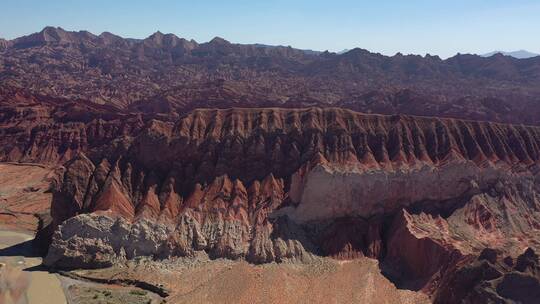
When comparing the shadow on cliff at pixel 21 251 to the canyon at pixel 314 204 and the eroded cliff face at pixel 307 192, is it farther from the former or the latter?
the eroded cliff face at pixel 307 192

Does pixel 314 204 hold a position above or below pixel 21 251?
above

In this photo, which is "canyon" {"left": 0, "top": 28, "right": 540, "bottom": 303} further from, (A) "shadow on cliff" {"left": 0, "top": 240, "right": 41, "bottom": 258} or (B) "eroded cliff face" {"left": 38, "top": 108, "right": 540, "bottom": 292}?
(A) "shadow on cliff" {"left": 0, "top": 240, "right": 41, "bottom": 258}

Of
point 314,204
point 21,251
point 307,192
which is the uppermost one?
point 307,192

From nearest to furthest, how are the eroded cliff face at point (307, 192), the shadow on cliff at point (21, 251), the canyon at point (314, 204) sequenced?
the canyon at point (314, 204), the eroded cliff face at point (307, 192), the shadow on cliff at point (21, 251)

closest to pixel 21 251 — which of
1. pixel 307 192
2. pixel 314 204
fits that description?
pixel 307 192

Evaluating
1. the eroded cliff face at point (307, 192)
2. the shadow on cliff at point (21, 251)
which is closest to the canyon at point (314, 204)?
the eroded cliff face at point (307, 192)

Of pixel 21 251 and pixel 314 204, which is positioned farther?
pixel 21 251

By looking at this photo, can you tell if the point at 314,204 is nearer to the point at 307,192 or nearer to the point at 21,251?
the point at 307,192

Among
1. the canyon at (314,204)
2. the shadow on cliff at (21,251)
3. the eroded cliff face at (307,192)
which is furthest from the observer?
the shadow on cliff at (21,251)
